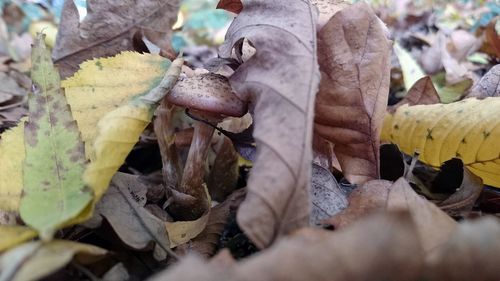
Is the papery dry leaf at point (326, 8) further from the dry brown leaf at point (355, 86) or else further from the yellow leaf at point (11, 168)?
the yellow leaf at point (11, 168)

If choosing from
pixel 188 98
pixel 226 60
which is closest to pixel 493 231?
pixel 188 98

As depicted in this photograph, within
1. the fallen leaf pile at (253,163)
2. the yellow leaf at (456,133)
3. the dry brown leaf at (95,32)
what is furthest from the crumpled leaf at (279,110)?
the dry brown leaf at (95,32)

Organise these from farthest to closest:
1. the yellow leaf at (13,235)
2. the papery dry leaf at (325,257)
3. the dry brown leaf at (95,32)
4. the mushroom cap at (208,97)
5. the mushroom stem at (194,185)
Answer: the dry brown leaf at (95,32)
the mushroom stem at (194,185)
the mushroom cap at (208,97)
the yellow leaf at (13,235)
the papery dry leaf at (325,257)

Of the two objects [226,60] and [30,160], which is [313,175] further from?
[30,160]

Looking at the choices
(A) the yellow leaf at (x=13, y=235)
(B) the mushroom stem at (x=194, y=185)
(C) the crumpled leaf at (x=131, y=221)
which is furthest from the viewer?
(B) the mushroom stem at (x=194, y=185)

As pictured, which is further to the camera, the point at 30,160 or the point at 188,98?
the point at 188,98

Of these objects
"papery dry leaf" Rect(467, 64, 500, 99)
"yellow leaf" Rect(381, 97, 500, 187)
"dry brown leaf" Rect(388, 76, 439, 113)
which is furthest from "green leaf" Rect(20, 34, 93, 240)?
"papery dry leaf" Rect(467, 64, 500, 99)

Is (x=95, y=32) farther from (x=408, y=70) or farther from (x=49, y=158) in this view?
(x=408, y=70)
